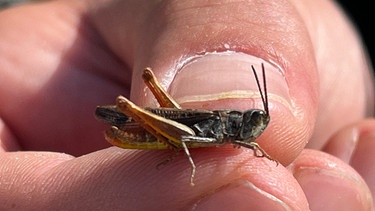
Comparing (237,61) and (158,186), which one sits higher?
(237,61)

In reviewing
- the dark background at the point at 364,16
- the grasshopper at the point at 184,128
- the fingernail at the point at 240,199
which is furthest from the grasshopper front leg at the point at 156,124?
the dark background at the point at 364,16

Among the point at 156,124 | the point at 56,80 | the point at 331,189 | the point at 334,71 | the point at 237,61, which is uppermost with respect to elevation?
the point at 237,61

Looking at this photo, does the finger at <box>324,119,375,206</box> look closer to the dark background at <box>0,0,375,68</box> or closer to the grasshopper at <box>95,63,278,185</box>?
the grasshopper at <box>95,63,278,185</box>

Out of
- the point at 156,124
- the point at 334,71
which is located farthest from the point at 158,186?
the point at 334,71

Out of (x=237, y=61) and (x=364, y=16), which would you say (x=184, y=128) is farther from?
(x=364, y=16)

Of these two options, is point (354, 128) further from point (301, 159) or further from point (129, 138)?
point (129, 138)

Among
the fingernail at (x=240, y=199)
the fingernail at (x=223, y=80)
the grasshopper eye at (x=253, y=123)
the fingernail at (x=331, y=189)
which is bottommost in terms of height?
the fingernail at (x=331, y=189)

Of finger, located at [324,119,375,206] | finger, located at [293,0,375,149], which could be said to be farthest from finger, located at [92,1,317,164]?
finger, located at [324,119,375,206]

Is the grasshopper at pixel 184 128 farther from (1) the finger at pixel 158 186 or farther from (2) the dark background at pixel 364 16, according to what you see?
(2) the dark background at pixel 364 16

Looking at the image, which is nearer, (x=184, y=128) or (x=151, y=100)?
(x=184, y=128)
